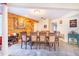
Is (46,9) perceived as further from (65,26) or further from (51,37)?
(51,37)

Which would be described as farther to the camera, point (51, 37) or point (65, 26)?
point (51, 37)

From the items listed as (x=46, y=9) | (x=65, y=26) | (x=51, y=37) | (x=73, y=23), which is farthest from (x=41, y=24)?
(x=73, y=23)

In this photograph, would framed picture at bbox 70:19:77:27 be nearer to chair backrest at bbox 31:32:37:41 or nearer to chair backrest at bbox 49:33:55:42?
chair backrest at bbox 49:33:55:42

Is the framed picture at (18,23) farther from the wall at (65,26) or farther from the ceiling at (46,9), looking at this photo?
the wall at (65,26)

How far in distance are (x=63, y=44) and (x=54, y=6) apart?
121cm

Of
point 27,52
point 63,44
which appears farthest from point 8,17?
point 63,44

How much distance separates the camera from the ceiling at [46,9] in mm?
3452

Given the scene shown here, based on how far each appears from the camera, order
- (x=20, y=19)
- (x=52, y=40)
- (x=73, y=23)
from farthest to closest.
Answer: (x=52, y=40), (x=73, y=23), (x=20, y=19)

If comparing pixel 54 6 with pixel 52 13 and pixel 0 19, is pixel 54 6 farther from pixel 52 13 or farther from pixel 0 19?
pixel 0 19

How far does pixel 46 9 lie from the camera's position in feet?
11.7

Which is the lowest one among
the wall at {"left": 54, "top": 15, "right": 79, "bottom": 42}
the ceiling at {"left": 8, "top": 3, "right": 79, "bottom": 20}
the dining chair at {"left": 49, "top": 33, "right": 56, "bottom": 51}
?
the dining chair at {"left": 49, "top": 33, "right": 56, "bottom": 51}

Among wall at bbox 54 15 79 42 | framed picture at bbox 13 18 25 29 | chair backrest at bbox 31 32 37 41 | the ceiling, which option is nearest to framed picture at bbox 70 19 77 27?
wall at bbox 54 15 79 42

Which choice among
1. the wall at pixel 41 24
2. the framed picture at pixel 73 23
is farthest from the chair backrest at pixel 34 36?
the framed picture at pixel 73 23

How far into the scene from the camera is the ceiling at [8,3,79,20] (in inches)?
136
